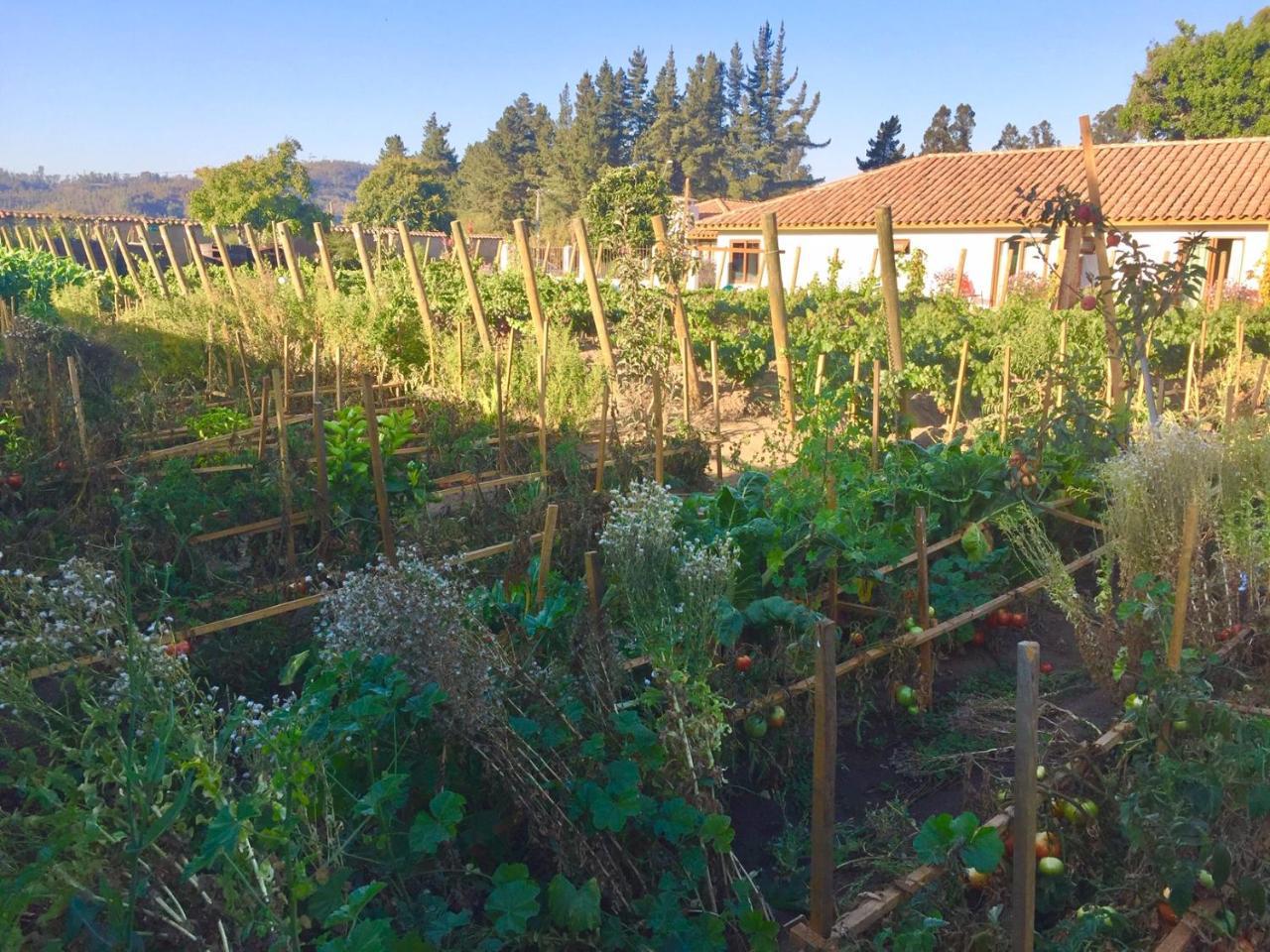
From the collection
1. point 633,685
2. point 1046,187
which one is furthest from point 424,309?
point 1046,187

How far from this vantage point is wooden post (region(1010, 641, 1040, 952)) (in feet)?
7.09

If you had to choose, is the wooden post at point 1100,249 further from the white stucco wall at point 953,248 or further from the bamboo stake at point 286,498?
the white stucco wall at point 953,248

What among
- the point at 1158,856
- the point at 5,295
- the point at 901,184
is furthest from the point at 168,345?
the point at 901,184

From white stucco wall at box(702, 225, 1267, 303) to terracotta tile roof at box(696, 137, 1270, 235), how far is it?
325 millimetres

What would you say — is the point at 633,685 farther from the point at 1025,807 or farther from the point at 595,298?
the point at 595,298

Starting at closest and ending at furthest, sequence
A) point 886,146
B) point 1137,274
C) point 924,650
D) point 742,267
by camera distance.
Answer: point 924,650
point 1137,274
point 742,267
point 886,146

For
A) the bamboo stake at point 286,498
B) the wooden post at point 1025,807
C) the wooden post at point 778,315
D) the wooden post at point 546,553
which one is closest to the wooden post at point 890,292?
the wooden post at point 778,315

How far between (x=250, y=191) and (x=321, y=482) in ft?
116

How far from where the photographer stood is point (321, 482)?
5.04 m

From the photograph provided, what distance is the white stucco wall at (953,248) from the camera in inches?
712

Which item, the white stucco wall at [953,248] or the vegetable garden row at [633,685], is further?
the white stucco wall at [953,248]

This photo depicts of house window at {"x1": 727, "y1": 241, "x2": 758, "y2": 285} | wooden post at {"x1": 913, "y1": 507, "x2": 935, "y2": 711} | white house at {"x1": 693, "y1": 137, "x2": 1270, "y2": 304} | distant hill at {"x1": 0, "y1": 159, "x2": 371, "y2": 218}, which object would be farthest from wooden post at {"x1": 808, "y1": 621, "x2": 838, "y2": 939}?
distant hill at {"x1": 0, "y1": 159, "x2": 371, "y2": 218}

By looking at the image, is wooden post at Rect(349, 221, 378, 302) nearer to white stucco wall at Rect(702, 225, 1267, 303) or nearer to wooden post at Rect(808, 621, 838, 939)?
white stucco wall at Rect(702, 225, 1267, 303)

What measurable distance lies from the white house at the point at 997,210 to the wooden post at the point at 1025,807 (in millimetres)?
14567
